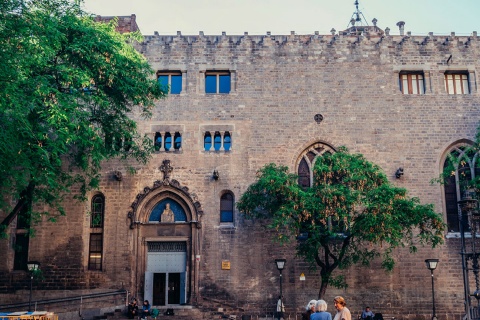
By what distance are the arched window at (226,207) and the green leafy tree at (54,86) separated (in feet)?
21.0

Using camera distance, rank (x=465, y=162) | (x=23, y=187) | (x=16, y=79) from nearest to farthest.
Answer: (x=16, y=79)
(x=23, y=187)
(x=465, y=162)

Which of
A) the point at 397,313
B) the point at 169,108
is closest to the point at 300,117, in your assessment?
the point at 169,108

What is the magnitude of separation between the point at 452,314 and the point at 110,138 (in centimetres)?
1790

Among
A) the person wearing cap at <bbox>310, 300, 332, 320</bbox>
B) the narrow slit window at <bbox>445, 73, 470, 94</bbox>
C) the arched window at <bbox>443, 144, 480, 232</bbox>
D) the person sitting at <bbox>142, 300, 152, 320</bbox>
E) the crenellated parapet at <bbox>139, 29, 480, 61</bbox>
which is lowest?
the person sitting at <bbox>142, 300, 152, 320</bbox>

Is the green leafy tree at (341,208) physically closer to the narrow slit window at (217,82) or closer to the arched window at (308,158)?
the arched window at (308,158)

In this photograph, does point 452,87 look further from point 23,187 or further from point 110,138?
point 23,187

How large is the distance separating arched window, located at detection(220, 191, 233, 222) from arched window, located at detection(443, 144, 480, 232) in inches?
427

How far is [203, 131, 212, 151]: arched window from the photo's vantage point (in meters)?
28.7

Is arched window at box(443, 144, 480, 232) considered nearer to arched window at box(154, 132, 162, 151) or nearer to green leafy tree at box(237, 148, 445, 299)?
green leafy tree at box(237, 148, 445, 299)

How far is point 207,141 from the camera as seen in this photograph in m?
28.8

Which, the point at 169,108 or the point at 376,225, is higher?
the point at 169,108

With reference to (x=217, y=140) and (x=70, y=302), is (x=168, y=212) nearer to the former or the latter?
(x=217, y=140)

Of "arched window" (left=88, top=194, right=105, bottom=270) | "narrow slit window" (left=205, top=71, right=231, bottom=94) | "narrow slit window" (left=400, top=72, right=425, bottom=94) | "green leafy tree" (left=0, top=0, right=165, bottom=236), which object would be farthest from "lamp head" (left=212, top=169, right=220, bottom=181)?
"narrow slit window" (left=400, top=72, right=425, bottom=94)

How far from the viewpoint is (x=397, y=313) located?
2628 centimetres
